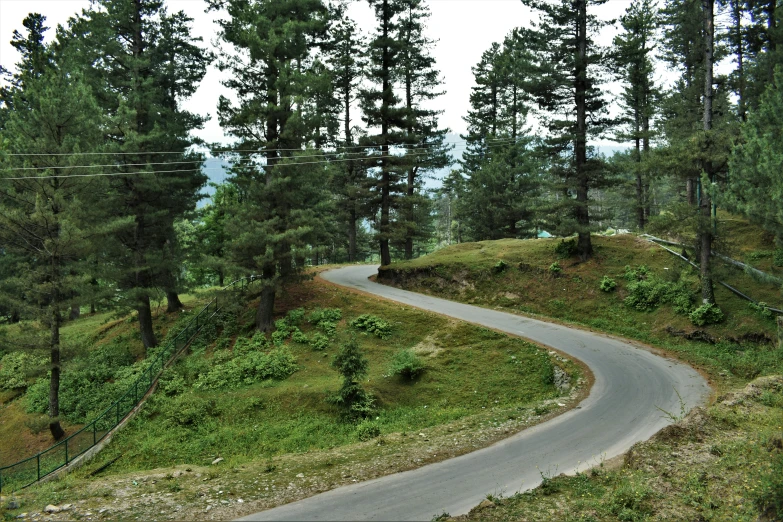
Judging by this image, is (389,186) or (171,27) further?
(389,186)

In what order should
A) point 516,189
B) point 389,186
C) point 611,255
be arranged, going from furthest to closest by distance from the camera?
point 516,189 → point 389,186 → point 611,255

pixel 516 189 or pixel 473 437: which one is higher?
pixel 516 189

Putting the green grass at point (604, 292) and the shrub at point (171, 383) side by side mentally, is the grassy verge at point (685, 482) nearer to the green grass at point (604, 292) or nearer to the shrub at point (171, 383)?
the green grass at point (604, 292)

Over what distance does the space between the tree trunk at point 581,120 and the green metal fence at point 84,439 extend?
2073 centimetres

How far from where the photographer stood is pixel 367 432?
13094mm

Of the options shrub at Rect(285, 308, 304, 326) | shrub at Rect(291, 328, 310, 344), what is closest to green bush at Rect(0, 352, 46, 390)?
shrub at Rect(285, 308, 304, 326)

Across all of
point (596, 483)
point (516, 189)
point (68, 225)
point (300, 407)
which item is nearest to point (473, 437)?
point (596, 483)

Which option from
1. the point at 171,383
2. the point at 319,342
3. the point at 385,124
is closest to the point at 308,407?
the point at 319,342

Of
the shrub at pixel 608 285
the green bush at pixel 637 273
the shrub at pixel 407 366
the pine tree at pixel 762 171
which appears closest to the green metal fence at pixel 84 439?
the shrub at pixel 407 366

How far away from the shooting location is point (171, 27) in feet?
77.9

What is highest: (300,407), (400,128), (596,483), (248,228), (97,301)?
(400,128)

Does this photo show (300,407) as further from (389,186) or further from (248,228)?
(389,186)

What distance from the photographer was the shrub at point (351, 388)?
1470 cm

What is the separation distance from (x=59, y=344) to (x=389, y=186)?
1792cm
